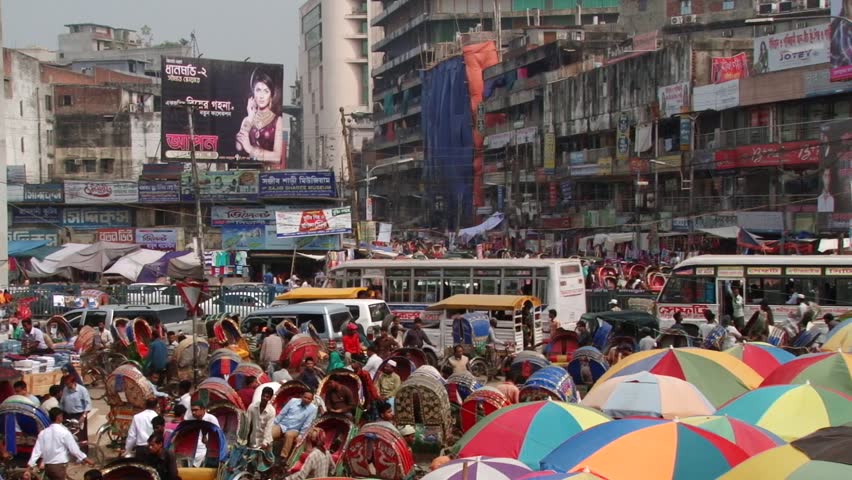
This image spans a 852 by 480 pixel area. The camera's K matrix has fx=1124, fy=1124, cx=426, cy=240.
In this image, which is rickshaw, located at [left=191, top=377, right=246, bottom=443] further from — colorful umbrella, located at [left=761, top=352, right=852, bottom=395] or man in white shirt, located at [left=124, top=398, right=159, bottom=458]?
colorful umbrella, located at [left=761, top=352, right=852, bottom=395]

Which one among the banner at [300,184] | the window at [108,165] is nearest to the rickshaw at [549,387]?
the banner at [300,184]

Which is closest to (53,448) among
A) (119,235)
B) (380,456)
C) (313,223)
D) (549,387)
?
(380,456)

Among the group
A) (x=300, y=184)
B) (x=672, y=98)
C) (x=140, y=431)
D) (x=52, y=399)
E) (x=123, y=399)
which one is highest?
(x=672, y=98)

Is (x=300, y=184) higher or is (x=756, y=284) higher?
(x=300, y=184)

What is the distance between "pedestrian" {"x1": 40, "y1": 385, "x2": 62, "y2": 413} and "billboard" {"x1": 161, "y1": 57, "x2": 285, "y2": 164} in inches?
1566

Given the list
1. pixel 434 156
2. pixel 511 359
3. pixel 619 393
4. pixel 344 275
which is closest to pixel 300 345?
pixel 511 359

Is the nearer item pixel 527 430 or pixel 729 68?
pixel 527 430

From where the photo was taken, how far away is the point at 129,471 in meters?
10.3

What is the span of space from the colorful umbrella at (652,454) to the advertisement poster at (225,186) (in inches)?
1600

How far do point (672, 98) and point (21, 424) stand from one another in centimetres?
4163

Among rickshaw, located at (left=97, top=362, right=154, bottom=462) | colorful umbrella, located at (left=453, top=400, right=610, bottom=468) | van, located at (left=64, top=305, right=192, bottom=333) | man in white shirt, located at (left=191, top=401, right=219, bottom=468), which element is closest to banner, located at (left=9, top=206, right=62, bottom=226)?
van, located at (left=64, top=305, right=192, bottom=333)

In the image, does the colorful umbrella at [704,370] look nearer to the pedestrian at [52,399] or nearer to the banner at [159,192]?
the pedestrian at [52,399]

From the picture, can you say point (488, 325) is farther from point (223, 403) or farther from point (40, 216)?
point (40, 216)

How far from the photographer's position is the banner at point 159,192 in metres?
50.0
